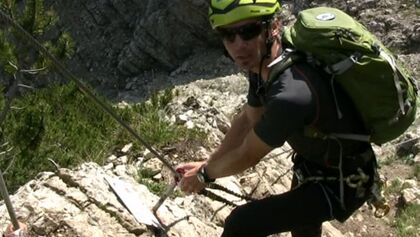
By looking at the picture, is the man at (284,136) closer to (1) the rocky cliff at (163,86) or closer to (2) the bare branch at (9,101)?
(1) the rocky cliff at (163,86)

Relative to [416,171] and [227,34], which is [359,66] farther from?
[416,171]

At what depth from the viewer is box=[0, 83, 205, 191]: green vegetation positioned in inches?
286

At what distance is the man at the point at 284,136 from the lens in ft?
11.2

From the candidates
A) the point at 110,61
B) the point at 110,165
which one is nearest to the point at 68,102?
the point at 110,165

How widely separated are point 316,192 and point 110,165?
310 centimetres

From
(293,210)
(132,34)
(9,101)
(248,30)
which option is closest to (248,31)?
(248,30)

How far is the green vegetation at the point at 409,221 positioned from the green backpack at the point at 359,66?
4.34m

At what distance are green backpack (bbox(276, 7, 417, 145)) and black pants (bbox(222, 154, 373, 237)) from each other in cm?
44

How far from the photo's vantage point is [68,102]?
32.8 ft

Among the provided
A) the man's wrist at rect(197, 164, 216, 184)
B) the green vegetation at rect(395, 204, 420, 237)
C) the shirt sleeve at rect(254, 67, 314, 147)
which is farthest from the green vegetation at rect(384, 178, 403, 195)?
the shirt sleeve at rect(254, 67, 314, 147)

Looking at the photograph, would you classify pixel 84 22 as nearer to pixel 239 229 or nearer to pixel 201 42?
pixel 201 42

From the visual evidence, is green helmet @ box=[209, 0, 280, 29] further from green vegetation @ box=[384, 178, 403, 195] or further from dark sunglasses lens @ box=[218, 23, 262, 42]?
green vegetation @ box=[384, 178, 403, 195]

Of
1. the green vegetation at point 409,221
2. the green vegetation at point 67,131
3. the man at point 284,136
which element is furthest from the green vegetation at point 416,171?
the man at point 284,136

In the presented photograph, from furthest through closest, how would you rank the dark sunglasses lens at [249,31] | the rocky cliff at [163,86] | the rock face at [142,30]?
the rock face at [142,30] → the rocky cliff at [163,86] → the dark sunglasses lens at [249,31]
